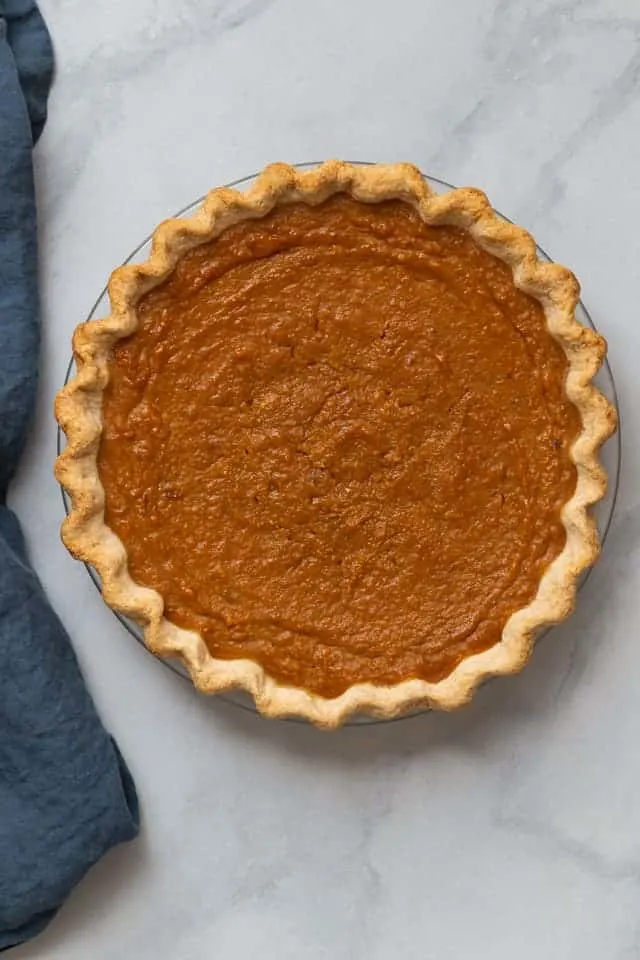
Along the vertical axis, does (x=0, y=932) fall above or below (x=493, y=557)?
below

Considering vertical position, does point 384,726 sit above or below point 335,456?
below

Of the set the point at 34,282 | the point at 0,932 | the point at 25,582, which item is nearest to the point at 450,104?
the point at 34,282

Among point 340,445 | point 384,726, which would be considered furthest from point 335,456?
point 384,726

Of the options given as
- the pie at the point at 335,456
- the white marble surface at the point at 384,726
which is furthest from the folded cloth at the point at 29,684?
the pie at the point at 335,456

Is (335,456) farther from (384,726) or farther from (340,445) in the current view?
(384,726)

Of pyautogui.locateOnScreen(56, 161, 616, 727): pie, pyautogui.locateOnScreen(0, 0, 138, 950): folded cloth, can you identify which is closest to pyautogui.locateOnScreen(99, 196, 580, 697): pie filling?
pyautogui.locateOnScreen(56, 161, 616, 727): pie

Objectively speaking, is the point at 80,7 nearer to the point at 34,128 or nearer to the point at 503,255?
the point at 34,128

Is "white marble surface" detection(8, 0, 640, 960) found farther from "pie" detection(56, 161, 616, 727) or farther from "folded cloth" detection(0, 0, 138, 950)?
"pie" detection(56, 161, 616, 727)
